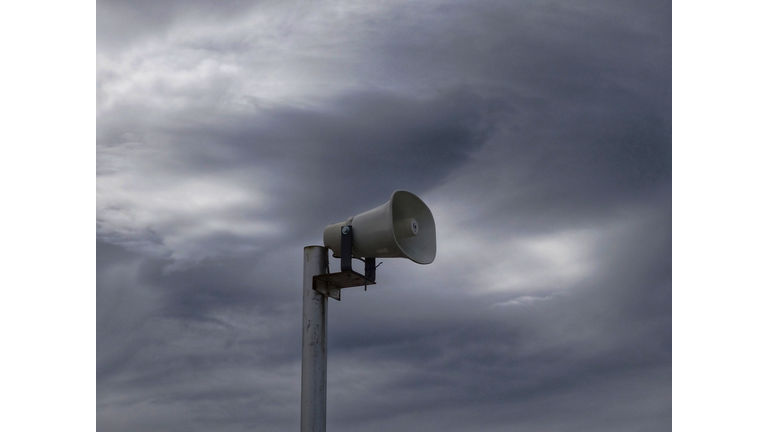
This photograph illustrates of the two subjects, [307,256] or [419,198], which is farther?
[307,256]

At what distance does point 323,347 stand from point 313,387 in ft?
1.83

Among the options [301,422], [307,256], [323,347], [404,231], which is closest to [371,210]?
[404,231]

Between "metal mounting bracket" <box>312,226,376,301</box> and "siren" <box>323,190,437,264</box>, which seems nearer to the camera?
"siren" <box>323,190,437,264</box>

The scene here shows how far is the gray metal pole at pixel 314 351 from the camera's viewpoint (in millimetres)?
8969

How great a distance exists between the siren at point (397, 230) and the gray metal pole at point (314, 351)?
611 mm

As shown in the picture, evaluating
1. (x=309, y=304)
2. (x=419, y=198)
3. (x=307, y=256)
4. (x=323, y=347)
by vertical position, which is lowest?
(x=323, y=347)

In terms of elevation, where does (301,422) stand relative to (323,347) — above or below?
below

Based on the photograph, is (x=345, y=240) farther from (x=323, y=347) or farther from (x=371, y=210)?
(x=323, y=347)

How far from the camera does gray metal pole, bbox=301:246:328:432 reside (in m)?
8.97

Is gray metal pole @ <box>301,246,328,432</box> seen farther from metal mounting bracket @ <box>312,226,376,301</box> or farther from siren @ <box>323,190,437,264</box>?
siren @ <box>323,190,437,264</box>

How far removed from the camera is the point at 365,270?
9.09 metres

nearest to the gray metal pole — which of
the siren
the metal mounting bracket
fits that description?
the metal mounting bracket

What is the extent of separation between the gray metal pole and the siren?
61 cm

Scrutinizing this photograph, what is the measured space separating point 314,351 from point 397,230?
207 cm
